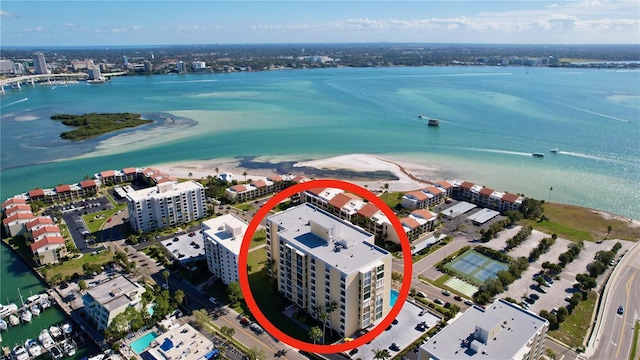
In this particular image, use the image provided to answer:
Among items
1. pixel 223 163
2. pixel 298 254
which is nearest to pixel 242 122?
pixel 223 163

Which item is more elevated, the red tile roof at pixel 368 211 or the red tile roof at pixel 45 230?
the red tile roof at pixel 368 211

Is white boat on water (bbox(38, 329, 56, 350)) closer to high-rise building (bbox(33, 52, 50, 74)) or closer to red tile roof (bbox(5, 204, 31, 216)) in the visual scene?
red tile roof (bbox(5, 204, 31, 216))

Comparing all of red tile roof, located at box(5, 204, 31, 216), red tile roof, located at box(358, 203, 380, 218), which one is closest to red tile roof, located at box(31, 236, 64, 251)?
red tile roof, located at box(5, 204, 31, 216)

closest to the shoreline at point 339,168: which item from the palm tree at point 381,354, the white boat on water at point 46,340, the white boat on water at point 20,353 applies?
the palm tree at point 381,354

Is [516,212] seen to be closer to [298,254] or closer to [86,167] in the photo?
[298,254]

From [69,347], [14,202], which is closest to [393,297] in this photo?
[69,347]

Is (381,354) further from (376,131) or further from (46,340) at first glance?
(376,131)

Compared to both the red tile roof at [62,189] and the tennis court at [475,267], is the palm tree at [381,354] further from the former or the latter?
the red tile roof at [62,189]
